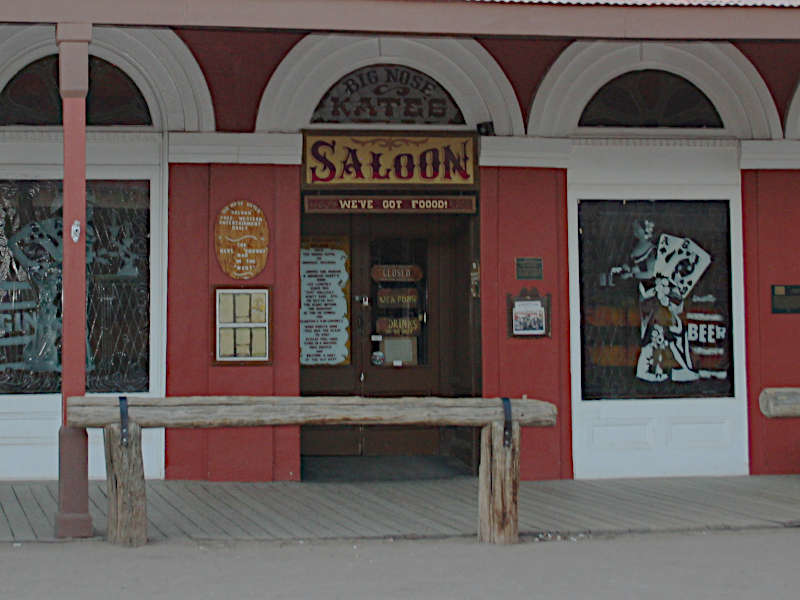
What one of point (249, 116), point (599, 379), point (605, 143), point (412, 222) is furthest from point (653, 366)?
point (249, 116)

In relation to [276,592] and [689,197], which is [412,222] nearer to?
[689,197]

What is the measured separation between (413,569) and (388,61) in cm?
455

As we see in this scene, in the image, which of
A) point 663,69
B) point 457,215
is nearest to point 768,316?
point 663,69

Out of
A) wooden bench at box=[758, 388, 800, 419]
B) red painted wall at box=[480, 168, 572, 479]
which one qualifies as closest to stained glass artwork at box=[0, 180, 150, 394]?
red painted wall at box=[480, 168, 572, 479]

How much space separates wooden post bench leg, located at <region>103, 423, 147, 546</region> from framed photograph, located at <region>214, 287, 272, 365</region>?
90.4 inches

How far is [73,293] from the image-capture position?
6.36m

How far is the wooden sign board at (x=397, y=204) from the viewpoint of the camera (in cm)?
857

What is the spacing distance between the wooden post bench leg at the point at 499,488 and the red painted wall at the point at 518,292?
7.58 ft

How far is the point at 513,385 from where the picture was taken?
864 centimetres

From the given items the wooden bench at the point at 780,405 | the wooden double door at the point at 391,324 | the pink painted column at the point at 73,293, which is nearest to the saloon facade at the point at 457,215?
the wooden double door at the point at 391,324

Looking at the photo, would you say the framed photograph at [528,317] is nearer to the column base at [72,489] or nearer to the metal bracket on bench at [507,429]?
the metal bracket on bench at [507,429]

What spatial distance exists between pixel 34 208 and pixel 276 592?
458 cm

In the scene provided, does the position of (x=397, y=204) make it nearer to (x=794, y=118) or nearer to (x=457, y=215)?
(x=457, y=215)

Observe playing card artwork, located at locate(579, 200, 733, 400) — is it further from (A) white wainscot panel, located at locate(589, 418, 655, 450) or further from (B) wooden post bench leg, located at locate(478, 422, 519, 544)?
(B) wooden post bench leg, located at locate(478, 422, 519, 544)
